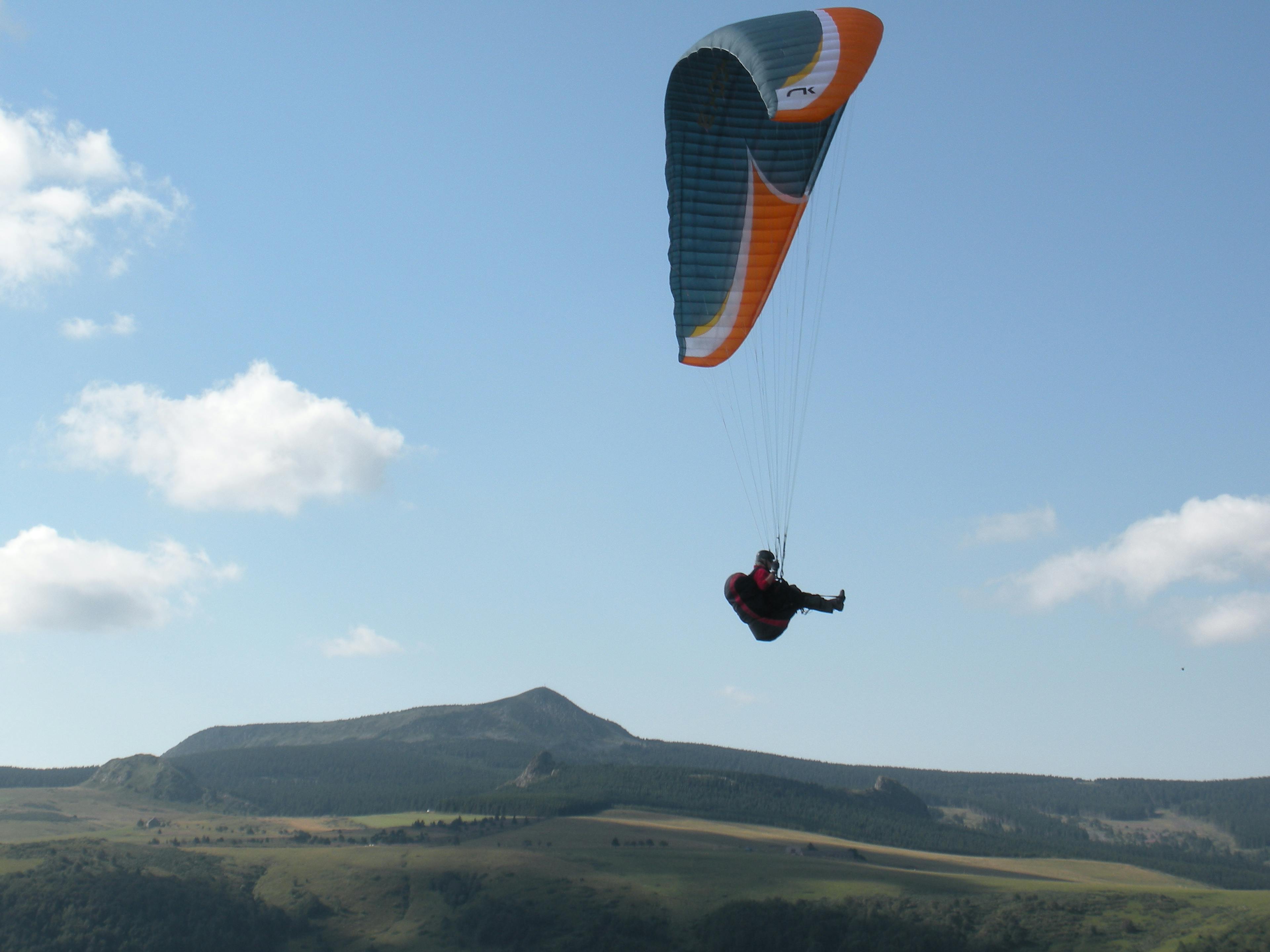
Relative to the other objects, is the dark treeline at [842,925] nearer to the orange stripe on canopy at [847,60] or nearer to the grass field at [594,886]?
the grass field at [594,886]

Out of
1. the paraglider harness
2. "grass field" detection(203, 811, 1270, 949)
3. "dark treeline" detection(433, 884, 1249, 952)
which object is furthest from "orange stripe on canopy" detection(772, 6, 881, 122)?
"grass field" detection(203, 811, 1270, 949)

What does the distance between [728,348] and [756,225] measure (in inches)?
139

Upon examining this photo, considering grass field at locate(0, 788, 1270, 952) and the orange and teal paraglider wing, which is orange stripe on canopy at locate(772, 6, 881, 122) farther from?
grass field at locate(0, 788, 1270, 952)

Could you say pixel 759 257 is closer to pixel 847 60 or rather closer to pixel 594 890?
pixel 847 60

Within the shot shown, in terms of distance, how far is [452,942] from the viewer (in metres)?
142

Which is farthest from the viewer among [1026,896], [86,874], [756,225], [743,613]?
[86,874]

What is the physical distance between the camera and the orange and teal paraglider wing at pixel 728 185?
29.0 metres

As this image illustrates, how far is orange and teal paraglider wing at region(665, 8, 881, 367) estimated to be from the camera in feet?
95.3

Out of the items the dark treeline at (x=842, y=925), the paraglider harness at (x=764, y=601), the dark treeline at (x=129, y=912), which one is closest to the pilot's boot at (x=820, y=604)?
the paraglider harness at (x=764, y=601)

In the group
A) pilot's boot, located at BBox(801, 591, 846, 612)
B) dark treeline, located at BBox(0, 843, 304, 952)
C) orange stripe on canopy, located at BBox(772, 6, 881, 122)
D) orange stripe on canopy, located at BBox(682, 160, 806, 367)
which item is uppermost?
orange stripe on canopy, located at BBox(772, 6, 881, 122)

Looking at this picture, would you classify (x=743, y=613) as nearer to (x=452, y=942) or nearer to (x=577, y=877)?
(x=452, y=942)

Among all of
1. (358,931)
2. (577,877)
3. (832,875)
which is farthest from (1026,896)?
(358,931)

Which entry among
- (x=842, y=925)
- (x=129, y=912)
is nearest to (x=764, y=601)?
(x=842, y=925)

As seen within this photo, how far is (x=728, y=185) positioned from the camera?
3044cm
